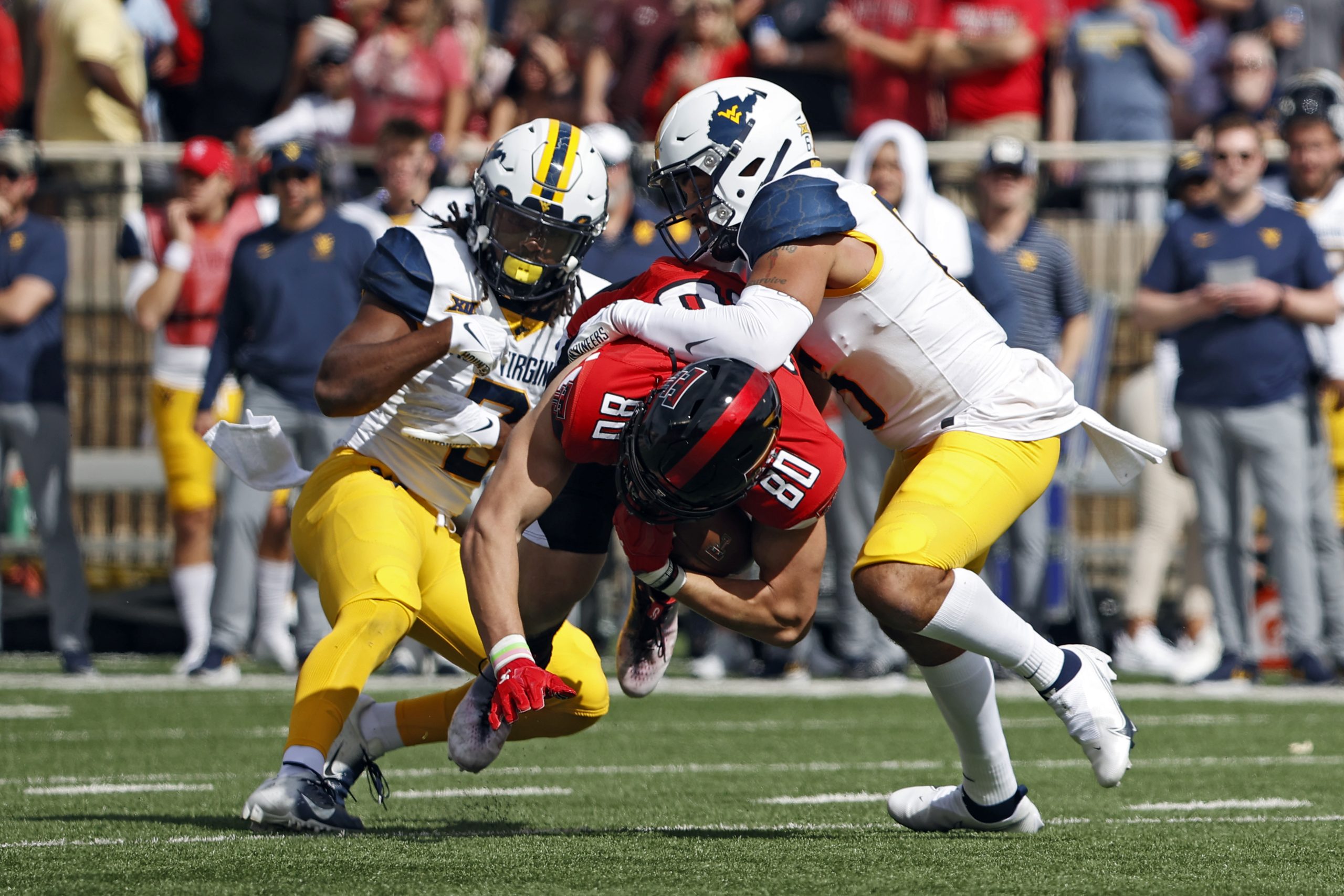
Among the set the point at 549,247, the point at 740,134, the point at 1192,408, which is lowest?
the point at 1192,408

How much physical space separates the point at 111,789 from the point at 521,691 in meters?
1.69

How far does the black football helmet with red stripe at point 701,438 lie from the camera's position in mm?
3881

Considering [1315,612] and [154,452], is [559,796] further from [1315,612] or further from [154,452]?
[154,452]

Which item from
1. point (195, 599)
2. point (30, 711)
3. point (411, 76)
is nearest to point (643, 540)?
point (30, 711)

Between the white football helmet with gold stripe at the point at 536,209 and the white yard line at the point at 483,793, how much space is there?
1291 mm

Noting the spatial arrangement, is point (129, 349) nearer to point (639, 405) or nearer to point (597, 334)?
point (597, 334)

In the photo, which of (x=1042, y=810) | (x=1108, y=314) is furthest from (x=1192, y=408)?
(x=1042, y=810)

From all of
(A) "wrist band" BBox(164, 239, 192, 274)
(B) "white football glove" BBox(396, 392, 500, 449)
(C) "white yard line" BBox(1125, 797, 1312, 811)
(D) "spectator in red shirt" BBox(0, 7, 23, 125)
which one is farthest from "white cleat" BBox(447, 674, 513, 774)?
(D) "spectator in red shirt" BBox(0, 7, 23, 125)

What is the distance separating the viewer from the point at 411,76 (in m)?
10.6

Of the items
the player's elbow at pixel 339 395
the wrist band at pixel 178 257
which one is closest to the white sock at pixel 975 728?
the player's elbow at pixel 339 395

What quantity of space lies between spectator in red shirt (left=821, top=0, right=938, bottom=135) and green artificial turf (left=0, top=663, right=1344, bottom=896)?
4.08 meters

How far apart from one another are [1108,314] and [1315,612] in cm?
218

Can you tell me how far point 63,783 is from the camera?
5.10m

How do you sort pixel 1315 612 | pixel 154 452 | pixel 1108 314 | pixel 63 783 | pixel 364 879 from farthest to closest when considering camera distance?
pixel 154 452
pixel 1108 314
pixel 1315 612
pixel 63 783
pixel 364 879
